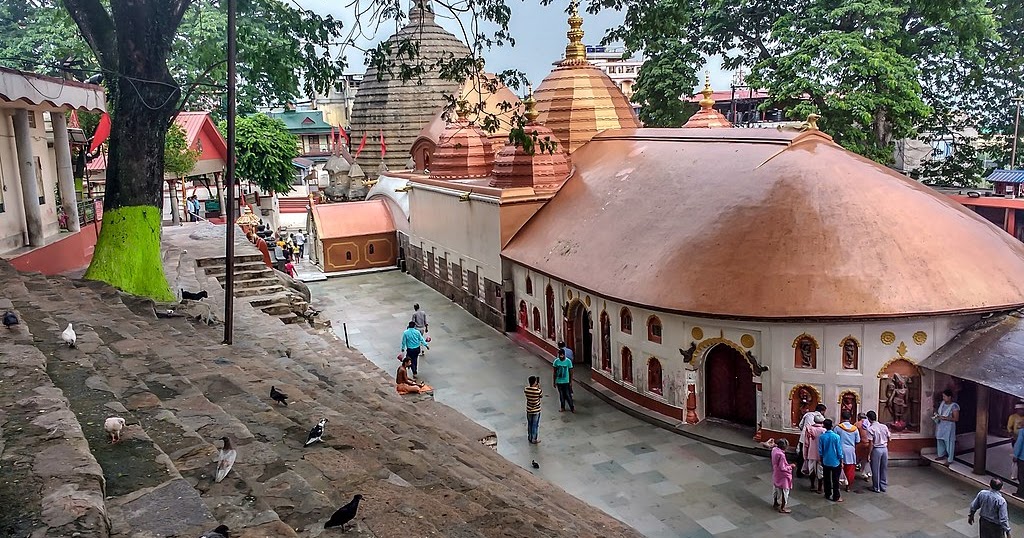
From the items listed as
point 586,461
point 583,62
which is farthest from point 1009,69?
point 586,461

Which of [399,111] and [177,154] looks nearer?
[177,154]

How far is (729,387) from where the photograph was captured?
14461 millimetres

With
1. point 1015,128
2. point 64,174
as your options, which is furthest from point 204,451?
point 1015,128

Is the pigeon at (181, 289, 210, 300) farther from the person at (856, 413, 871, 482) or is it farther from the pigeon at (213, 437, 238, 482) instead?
the person at (856, 413, 871, 482)

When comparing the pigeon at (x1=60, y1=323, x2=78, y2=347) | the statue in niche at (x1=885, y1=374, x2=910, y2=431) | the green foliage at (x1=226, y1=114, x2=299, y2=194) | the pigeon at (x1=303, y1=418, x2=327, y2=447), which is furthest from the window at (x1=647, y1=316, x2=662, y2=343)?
the green foliage at (x1=226, y1=114, x2=299, y2=194)

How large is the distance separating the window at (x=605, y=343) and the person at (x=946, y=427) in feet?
20.1

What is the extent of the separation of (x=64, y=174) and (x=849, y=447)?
15.4 meters

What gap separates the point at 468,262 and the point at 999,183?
18115mm

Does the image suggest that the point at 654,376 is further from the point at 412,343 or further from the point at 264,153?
the point at 264,153

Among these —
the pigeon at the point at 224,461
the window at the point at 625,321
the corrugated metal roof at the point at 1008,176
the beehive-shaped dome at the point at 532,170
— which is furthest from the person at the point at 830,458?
the corrugated metal roof at the point at 1008,176

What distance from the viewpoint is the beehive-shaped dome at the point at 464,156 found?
2781 cm

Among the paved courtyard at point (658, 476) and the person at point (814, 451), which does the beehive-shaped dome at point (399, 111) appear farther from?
→ the person at point (814, 451)

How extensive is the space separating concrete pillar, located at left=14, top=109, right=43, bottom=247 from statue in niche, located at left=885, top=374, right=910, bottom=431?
578 inches

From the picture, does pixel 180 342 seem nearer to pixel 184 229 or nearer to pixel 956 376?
pixel 956 376
